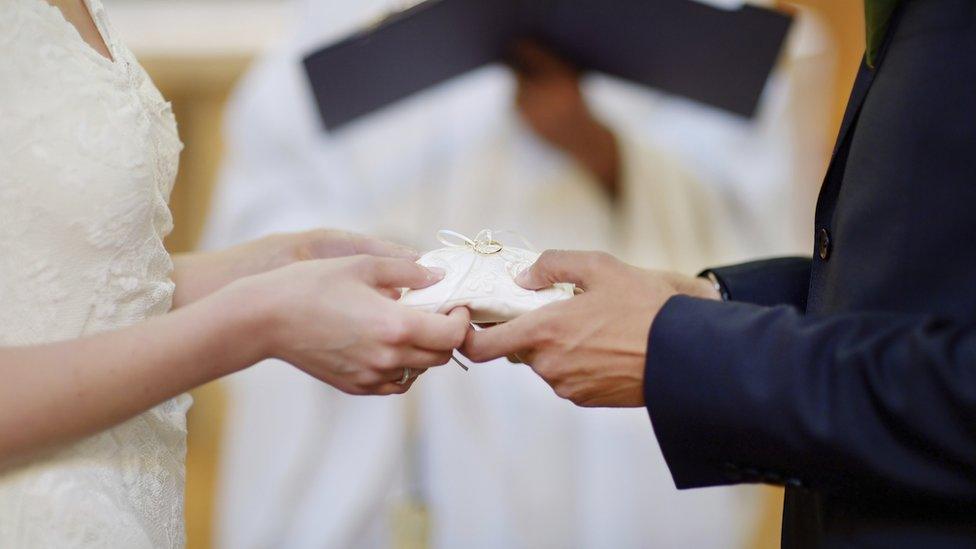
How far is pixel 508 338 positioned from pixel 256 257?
476 millimetres

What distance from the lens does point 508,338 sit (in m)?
1.29

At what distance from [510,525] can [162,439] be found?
139cm

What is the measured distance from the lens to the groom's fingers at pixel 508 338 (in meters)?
1.29

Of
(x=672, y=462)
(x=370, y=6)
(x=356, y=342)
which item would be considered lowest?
(x=672, y=462)

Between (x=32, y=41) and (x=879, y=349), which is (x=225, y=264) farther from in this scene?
(x=879, y=349)

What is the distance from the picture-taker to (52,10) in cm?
122

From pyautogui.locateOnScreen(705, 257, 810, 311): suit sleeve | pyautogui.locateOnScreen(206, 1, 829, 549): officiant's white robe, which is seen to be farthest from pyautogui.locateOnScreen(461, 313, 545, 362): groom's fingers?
pyautogui.locateOnScreen(206, 1, 829, 549): officiant's white robe

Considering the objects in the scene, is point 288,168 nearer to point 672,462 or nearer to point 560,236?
point 560,236

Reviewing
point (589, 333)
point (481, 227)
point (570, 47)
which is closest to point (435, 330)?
point (589, 333)

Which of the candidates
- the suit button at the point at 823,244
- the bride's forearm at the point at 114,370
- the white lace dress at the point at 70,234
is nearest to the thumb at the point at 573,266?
the suit button at the point at 823,244

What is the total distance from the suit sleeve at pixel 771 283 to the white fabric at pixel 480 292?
306 mm

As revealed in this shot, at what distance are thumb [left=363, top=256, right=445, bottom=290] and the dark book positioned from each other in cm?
99

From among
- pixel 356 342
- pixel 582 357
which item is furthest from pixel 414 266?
pixel 582 357

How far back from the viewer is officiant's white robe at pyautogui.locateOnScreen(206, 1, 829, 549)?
104 inches
